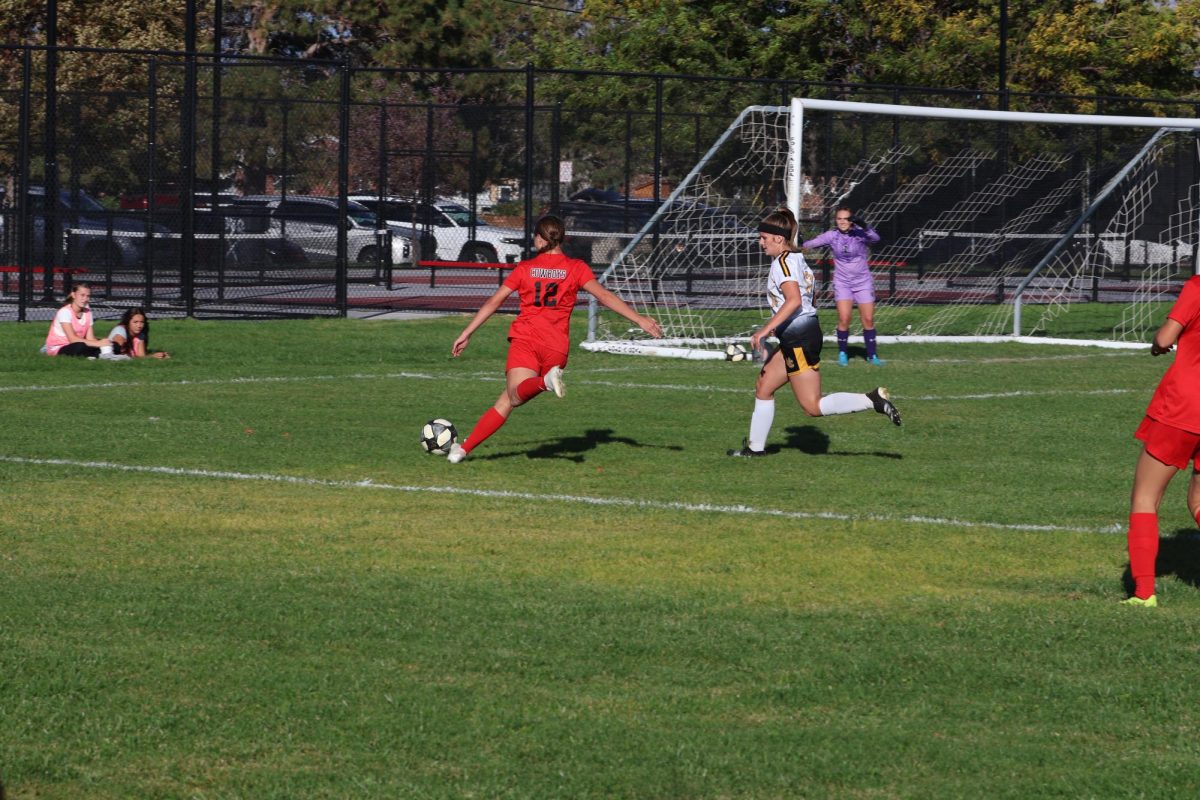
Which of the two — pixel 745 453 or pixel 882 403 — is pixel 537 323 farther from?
pixel 882 403

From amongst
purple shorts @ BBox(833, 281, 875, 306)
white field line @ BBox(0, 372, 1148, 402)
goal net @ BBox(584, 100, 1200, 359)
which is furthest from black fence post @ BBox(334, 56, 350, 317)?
purple shorts @ BBox(833, 281, 875, 306)

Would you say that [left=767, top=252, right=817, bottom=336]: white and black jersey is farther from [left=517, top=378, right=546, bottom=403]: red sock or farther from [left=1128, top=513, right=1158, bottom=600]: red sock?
[left=1128, top=513, right=1158, bottom=600]: red sock

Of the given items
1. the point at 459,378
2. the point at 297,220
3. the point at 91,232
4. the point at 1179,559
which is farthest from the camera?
the point at 297,220

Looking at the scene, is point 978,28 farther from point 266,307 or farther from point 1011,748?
point 1011,748

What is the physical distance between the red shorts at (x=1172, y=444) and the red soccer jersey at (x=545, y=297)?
501 cm

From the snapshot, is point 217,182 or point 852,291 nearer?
point 852,291

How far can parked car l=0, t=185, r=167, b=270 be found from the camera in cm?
2300

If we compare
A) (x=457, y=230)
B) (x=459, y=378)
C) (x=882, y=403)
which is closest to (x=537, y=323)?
(x=882, y=403)

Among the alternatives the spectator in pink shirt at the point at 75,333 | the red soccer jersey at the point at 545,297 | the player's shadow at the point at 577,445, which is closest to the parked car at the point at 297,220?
the spectator in pink shirt at the point at 75,333

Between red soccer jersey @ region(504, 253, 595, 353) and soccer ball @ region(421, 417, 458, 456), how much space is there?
0.80 m

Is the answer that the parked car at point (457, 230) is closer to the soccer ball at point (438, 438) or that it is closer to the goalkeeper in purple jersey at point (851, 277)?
the goalkeeper in purple jersey at point (851, 277)

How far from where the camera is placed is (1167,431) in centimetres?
736

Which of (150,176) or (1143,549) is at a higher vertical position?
(150,176)

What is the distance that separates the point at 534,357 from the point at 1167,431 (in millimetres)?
5159
